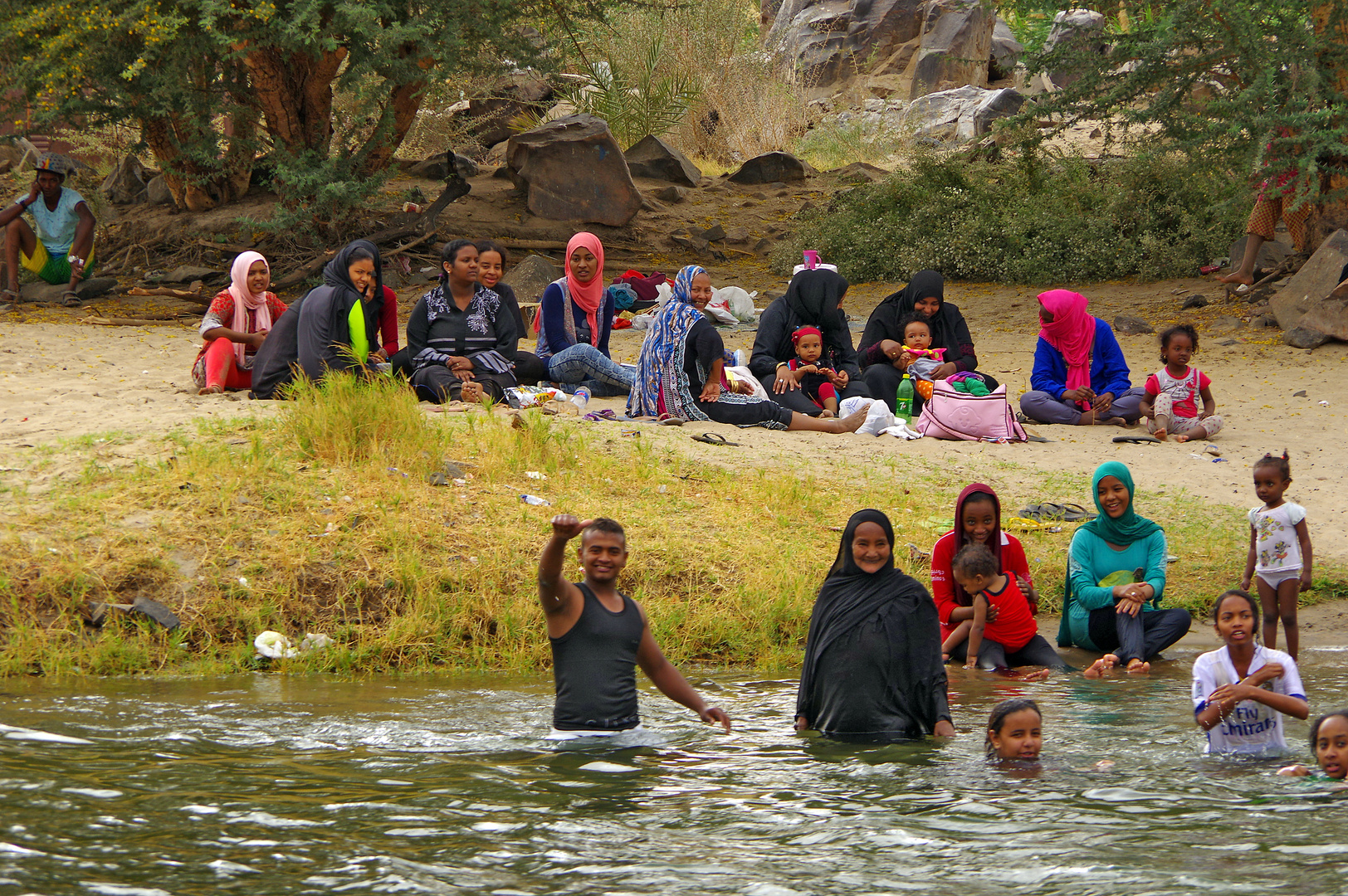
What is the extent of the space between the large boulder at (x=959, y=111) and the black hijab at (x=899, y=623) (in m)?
21.9

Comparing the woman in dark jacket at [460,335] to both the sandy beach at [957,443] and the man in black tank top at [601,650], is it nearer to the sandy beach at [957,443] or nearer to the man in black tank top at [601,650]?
the sandy beach at [957,443]

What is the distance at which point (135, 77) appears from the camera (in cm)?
1439

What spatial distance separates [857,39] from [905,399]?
27599mm

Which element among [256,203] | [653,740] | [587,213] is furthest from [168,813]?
[587,213]

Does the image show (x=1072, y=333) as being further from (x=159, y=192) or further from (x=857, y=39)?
(x=857, y=39)

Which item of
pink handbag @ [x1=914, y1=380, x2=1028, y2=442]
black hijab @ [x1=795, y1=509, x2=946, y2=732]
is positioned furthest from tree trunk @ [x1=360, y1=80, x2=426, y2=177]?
black hijab @ [x1=795, y1=509, x2=946, y2=732]

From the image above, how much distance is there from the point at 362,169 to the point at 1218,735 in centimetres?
1338

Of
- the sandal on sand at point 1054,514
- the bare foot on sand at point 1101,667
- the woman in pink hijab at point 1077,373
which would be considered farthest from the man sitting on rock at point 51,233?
the bare foot on sand at point 1101,667

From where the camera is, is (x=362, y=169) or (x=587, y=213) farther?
(x=587, y=213)

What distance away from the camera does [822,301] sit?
1116 cm

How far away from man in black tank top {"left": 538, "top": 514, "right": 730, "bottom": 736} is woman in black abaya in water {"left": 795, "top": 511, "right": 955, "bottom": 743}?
582 mm

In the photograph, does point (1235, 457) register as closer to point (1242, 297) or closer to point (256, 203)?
point (1242, 297)

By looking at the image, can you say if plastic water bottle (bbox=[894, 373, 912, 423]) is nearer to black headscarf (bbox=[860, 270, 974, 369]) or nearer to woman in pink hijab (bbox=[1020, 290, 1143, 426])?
black headscarf (bbox=[860, 270, 974, 369])

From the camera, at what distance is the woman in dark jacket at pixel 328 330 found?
A: 960cm
